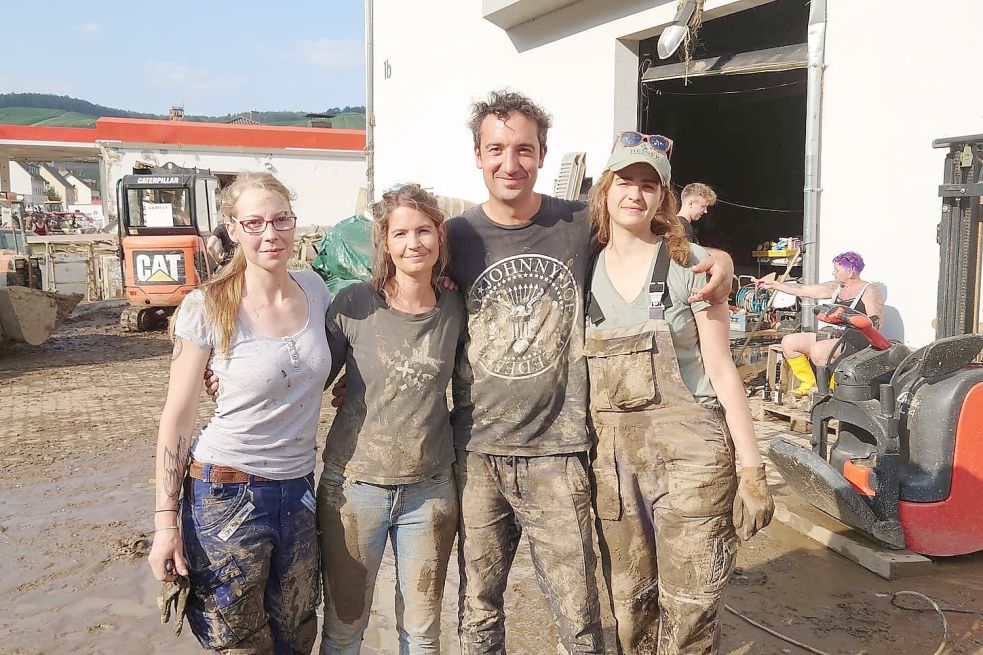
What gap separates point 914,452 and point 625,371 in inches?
90.1

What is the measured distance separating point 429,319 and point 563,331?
1.45 ft

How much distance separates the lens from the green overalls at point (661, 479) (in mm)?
2229

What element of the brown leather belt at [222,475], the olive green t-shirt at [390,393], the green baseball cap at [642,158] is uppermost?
the green baseball cap at [642,158]

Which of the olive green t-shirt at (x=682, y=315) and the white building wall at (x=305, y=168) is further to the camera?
the white building wall at (x=305, y=168)

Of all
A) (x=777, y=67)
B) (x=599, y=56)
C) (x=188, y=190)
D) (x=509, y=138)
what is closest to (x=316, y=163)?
(x=188, y=190)

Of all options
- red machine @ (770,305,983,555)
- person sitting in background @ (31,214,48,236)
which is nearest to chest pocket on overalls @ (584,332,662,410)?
red machine @ (770,305,983,555)

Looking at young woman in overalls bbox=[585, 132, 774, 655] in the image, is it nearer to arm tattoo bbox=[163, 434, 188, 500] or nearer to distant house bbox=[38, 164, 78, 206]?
arm tattoo bbox=[163, 434, 188, 500]

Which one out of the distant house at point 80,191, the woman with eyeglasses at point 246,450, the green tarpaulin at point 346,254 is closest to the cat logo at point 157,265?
the green tarpaulin at point 346,254

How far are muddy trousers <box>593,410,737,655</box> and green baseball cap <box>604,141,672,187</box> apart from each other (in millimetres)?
772

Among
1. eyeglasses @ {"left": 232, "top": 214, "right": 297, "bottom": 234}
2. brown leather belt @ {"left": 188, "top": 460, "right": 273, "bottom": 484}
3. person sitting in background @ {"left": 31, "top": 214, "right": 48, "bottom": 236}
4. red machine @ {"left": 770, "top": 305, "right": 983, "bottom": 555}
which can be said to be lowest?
red machine @ {"left": 770, "top": 305, "right": 983, "bottom": 555}

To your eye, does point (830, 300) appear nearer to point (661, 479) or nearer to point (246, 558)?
point (661, 479)

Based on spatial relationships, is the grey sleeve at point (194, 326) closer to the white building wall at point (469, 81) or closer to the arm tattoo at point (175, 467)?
the arm tattoo at point (175, 467)

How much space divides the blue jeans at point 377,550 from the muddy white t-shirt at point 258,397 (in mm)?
191

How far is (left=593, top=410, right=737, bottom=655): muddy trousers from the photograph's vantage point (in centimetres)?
223
